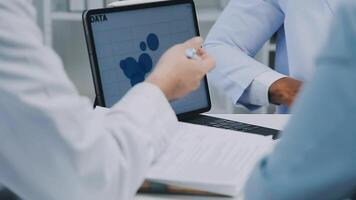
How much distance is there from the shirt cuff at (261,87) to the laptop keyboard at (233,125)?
25 cm

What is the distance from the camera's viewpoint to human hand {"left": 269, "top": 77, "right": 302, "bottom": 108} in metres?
1.38

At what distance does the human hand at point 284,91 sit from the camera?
138cm

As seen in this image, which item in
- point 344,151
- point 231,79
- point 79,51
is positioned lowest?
point 79,51

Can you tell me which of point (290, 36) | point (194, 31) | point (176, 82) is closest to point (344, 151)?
point (176, 82)

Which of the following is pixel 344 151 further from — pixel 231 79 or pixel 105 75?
pixel 231 79

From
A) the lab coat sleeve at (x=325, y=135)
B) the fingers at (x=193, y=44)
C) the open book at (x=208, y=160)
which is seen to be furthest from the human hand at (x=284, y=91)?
the lab coat sleeve at (x=325, y=135)

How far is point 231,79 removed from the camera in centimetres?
154

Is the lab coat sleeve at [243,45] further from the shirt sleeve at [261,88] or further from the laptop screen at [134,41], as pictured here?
the laptop screen at [134,41]

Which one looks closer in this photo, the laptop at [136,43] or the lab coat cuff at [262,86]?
the laptop at [136,43]

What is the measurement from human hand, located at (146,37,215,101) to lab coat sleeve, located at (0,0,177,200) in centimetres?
14

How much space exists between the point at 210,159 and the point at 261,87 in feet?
1.90

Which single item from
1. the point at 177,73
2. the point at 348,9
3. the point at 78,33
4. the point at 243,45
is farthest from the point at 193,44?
the point at 78,33

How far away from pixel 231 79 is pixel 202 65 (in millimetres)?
634

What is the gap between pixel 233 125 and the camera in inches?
46.9
